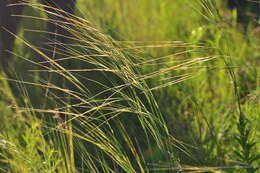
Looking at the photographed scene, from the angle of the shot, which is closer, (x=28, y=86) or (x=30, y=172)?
(x=30, y=172)

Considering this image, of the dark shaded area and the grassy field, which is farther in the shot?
the dark shaded area

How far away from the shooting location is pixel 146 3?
3.80 meters

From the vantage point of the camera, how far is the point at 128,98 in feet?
4.96

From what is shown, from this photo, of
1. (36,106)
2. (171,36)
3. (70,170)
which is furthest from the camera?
(171,36)

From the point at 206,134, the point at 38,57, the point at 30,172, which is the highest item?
the point at 38,57

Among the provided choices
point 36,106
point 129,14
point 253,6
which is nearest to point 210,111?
point 36,106

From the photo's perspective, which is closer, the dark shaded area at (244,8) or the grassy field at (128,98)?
the grassy field at (128,98)

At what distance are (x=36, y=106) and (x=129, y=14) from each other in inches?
64.4

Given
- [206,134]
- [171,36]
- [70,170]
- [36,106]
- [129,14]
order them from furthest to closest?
[129,14]
[171,36]
[206,134]
[36,106]
[70,170]

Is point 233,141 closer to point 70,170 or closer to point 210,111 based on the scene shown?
point 210,111

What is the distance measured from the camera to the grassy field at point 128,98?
158 centimetres

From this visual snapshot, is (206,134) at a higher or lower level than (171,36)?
lower

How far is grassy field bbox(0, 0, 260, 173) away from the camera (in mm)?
1578

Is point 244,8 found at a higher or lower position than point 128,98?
lower
